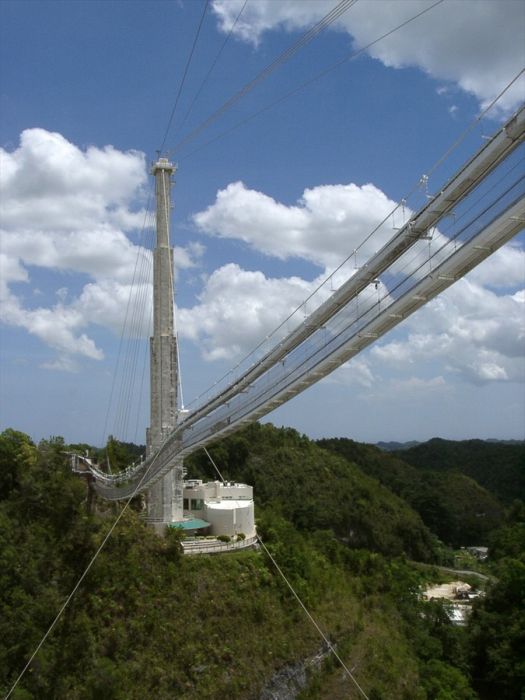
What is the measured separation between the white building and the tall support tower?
81cm

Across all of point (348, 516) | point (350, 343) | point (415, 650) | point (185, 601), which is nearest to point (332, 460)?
point (348, 516)

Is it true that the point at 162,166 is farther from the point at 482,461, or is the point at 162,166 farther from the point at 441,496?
the point at 482,461

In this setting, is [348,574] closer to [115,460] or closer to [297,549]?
[297,549]

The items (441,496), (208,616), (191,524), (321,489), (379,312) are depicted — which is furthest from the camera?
(441,496)

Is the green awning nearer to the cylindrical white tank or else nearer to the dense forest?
the cylindrical white tank

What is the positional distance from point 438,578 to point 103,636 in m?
29.3

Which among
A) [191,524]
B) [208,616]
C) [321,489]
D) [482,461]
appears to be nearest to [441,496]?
[321,489]

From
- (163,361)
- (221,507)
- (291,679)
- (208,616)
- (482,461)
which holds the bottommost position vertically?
(291,679)

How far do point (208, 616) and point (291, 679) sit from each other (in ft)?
7.84

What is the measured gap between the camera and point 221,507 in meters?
19.7

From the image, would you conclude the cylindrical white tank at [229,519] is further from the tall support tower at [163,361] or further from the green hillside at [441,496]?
the green hillside at [441,496]

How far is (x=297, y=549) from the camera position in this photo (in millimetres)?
19500

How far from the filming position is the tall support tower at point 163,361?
63.7 feet

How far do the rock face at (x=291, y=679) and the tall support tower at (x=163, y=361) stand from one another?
5621 millimetres
